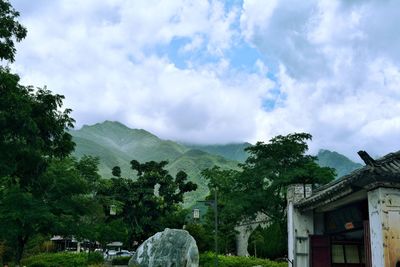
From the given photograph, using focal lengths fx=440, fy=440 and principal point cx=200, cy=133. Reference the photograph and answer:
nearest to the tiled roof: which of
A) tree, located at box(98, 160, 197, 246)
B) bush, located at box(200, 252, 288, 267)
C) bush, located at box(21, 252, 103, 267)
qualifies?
bush, located at box(200, 252, 288, 267)

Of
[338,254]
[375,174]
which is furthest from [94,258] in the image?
[375,174]

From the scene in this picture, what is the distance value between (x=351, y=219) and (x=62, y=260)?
2829cm

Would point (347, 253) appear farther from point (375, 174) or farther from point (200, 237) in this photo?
point (200, 237)

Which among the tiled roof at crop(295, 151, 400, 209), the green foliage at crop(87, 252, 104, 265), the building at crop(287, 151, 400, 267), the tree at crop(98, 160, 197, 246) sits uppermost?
the tree at crop(98, 160, 197, 246)

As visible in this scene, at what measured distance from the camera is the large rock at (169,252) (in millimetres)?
26906

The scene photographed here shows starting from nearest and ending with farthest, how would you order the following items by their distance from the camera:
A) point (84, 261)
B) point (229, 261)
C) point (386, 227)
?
point (386, 227)
point (229, 261)
point (84, 261)

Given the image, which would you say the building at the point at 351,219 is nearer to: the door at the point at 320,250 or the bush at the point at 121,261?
the door at the point at 320,250

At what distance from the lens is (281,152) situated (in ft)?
108

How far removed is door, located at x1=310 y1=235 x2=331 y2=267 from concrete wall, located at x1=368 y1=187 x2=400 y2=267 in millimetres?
6127

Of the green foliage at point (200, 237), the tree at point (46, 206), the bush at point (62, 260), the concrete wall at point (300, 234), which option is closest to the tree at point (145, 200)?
the green foliage at point (200, 237)

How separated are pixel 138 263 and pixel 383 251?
63.6 feet

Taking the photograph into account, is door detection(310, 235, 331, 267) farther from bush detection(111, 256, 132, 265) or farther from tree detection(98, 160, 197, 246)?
tree detection(98, 160, 197, 246)

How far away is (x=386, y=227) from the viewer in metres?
11.0

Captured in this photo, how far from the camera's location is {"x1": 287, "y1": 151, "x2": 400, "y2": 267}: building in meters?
11.0
